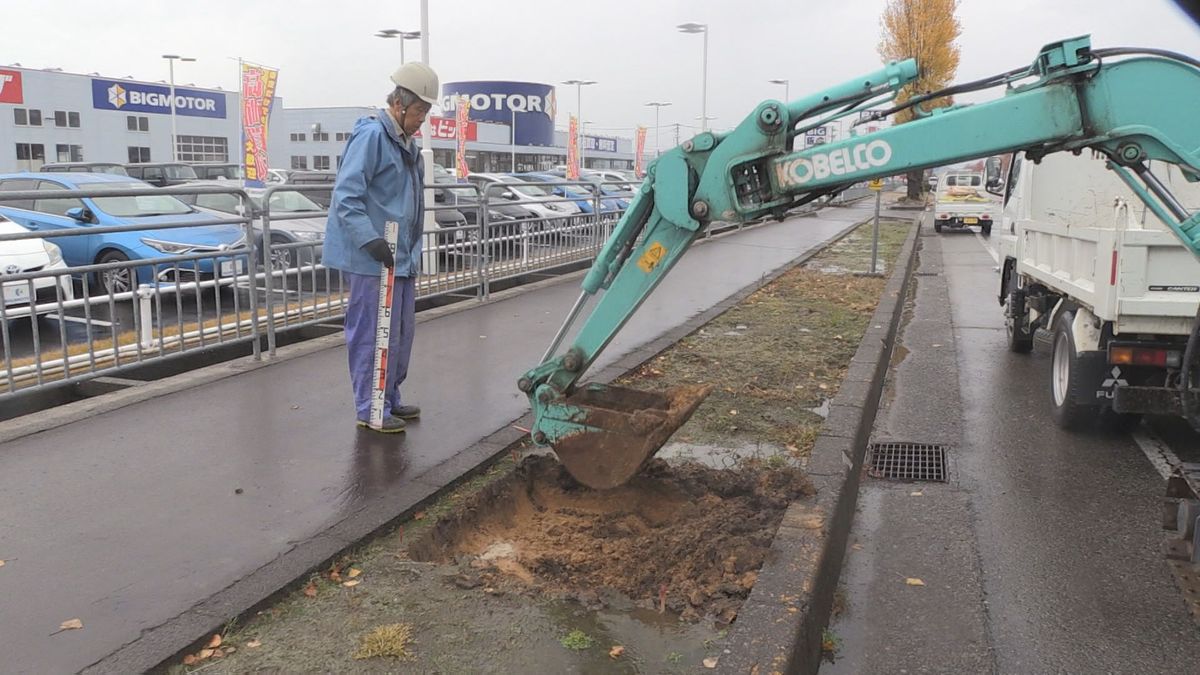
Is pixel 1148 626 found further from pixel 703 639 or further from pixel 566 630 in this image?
pixel 566 630

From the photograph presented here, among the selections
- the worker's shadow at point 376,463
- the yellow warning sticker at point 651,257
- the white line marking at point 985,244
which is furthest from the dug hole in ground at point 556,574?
the white line marking at point 985,244

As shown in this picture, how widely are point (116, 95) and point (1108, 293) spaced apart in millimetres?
58500

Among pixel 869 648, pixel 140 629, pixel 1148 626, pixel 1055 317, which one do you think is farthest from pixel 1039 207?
pixel 140 629

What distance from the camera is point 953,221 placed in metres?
28.0

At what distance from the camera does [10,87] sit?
47.8 m

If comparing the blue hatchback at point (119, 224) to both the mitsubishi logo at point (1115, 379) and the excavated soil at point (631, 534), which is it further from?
the mitsubishi logo at point (1115, 379)

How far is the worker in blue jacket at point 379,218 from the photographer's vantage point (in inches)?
211

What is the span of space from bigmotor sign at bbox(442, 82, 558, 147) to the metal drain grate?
76.6 meters

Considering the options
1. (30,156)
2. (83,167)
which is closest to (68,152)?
(30,156)

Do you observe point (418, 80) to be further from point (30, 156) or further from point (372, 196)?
point (30, 156)

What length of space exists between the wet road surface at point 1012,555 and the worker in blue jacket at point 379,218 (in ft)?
9.81

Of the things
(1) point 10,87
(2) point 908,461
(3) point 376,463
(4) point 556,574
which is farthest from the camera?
(1) point 10,87

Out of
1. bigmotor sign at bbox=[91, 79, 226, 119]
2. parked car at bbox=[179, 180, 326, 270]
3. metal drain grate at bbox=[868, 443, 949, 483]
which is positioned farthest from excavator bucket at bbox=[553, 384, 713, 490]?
bigmotor sign at bbox=[91, 79, 226, 119]

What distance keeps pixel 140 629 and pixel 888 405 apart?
236 inches
